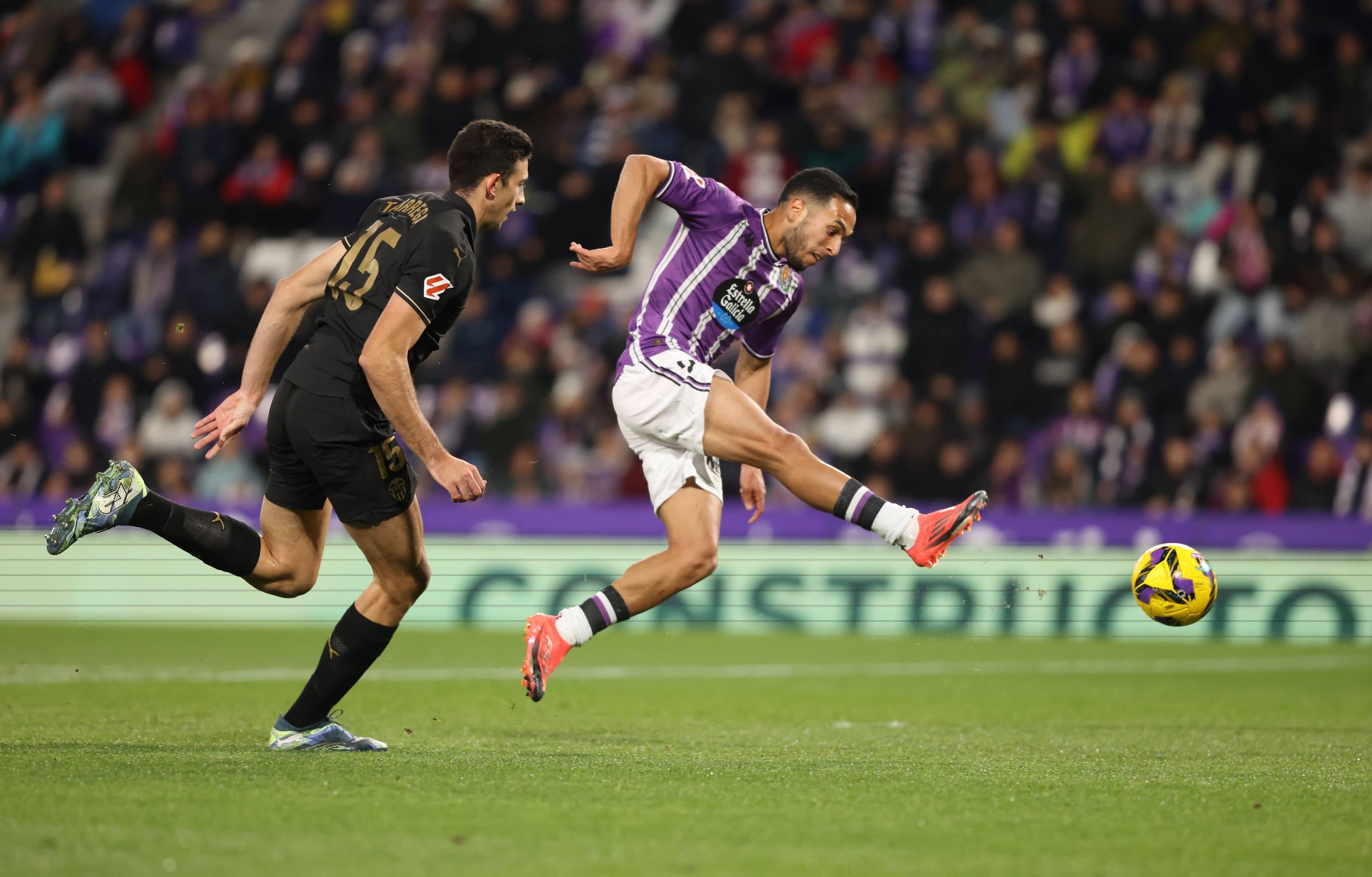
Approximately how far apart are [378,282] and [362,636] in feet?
4.54

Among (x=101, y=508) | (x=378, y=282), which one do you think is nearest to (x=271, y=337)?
(x=378, y=282)

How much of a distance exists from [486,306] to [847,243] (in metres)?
3.77

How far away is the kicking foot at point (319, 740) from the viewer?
6.00 metres

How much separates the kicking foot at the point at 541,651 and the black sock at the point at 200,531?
A: 1160 millimetres

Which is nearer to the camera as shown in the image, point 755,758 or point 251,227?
point 755,758

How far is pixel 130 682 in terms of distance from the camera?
882 cm

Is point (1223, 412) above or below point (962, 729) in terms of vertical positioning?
above

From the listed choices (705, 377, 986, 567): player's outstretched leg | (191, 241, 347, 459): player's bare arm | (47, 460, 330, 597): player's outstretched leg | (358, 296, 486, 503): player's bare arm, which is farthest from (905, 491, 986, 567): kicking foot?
(191, 241, 347, 459): player's bare arm

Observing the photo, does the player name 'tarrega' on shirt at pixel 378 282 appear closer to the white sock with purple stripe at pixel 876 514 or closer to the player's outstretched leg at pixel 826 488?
the player's outstretched leg at pixel 826 488

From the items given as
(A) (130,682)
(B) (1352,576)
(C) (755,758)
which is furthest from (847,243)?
(C) (755,758)

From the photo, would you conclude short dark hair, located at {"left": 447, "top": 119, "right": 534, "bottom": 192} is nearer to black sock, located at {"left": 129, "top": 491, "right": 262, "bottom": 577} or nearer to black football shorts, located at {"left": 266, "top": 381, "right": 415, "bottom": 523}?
black football shorts, located at {"left": 266, "top": 381, "right": 415, "bottom": 523}

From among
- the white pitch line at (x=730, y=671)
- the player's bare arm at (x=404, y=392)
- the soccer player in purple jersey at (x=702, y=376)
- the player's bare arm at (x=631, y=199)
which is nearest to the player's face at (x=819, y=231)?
the soccer player in purple jersey at (x=702, y=376)

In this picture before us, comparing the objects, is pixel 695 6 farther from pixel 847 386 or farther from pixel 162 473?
pixel 162 473

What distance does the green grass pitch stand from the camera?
4.08 m
